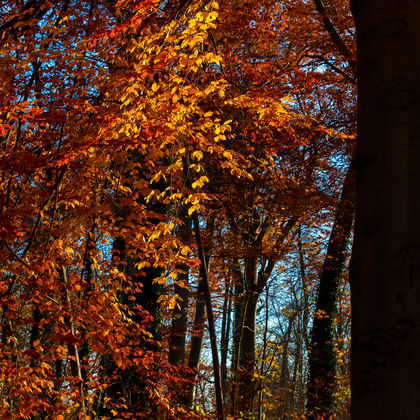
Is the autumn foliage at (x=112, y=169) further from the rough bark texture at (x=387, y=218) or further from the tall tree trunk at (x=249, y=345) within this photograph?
the rough bark texture at (x=387, y=218)

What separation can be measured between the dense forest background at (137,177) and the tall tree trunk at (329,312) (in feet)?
0.11

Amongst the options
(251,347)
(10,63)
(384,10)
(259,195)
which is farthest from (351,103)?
(384,10)

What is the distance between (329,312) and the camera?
10570 mm

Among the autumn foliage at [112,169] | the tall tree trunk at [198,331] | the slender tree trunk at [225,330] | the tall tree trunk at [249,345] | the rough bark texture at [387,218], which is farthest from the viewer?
the slender tree trunk at [225,330]

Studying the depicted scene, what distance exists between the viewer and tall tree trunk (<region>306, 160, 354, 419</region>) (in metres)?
9.83

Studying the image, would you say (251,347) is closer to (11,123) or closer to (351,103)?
(351,103)

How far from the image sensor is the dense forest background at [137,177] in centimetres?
420

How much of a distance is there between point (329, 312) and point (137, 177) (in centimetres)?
634

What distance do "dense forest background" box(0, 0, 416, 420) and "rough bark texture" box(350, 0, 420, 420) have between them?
221 cm

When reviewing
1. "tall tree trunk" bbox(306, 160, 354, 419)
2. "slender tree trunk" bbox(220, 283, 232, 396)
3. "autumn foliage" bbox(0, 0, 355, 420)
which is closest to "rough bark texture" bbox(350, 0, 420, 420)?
"autumn foliage" bbox(0, 0, 355, 420)

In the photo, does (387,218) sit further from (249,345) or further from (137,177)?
(249,345)

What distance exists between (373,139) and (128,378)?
6049 millimetres

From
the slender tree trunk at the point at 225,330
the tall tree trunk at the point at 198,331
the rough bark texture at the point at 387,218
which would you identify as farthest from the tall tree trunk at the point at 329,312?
the rough bark texture at the point at 387,218

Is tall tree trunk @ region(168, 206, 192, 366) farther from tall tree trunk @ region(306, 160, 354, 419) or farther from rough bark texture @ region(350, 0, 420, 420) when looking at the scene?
rough bark texture @ region(350, 0, 420, 420)
